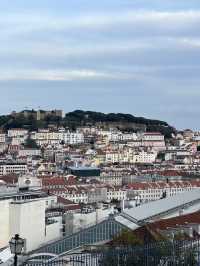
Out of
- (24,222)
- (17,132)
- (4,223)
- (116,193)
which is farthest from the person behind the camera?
(17,132)

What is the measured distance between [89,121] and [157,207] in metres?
119

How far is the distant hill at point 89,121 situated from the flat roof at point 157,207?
103 m

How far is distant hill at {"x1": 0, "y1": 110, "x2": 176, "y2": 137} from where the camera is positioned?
494ft

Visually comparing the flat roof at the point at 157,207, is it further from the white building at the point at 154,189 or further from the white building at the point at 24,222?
the white building at the point at 154,189

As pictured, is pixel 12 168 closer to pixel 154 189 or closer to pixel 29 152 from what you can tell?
pixel 154 189

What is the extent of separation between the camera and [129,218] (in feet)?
111

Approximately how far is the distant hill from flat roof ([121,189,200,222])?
103197 millimetres

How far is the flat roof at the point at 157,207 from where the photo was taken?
3509 cm

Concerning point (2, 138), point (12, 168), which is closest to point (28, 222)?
point (12, 168)

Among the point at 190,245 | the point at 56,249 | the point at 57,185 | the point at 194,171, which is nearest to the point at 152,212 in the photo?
the point at 56,249

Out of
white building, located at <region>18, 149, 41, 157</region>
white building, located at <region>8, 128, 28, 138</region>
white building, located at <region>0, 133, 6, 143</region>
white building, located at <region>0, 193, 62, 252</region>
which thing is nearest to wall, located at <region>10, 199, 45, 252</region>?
white building, located at <region>0, 193, 62, 252</region>

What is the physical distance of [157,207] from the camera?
39.4m

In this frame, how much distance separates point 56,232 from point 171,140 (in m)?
112

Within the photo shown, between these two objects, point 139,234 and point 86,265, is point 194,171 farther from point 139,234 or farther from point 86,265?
point 86,265
